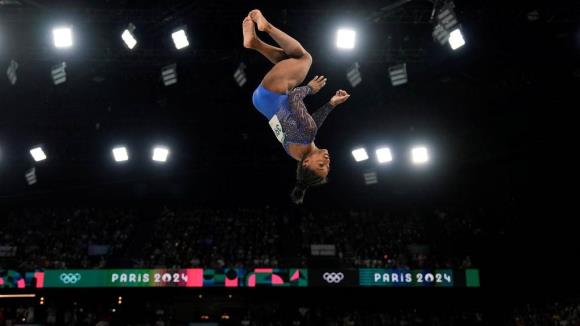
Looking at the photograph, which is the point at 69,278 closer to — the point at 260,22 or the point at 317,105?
the point at 317,105

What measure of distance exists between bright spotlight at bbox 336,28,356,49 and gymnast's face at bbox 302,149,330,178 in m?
8.45

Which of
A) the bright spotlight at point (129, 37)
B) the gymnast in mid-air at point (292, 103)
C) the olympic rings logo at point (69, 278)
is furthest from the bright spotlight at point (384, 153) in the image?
the gymnast in mid-air at point (292, 103)

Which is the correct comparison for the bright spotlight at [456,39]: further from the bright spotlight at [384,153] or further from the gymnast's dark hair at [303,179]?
the gymnast's dark hair at [303,179]

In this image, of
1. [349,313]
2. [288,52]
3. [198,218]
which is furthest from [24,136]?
[288,52]

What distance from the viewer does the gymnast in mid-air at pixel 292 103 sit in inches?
196

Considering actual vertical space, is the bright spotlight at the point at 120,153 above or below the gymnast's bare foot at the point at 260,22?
above

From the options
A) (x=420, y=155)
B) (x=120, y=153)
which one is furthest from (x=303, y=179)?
(x=120, y=153)

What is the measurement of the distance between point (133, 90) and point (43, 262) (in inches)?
260

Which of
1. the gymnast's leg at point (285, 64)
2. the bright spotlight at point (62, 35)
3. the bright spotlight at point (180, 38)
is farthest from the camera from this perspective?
the bright spotlight at point (180, 38)

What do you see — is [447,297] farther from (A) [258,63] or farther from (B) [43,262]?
(B) [43,262]

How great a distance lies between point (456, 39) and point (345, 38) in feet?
8.04

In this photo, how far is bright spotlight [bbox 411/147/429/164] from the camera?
1661cm

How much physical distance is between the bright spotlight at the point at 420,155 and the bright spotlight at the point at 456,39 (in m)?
4.58

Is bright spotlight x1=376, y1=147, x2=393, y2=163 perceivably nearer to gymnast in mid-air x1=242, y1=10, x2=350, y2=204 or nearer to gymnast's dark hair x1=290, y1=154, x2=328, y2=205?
gymnast in mid-air x1=242, y1=10, x2=350, y2=204
